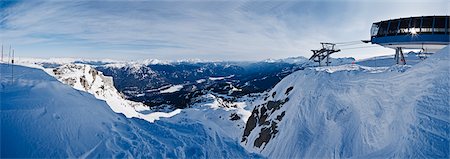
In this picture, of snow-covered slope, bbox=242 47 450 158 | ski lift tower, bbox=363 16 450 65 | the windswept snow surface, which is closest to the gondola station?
ski lift tower, bbox=363 16 450 65

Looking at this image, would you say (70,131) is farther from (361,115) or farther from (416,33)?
(416,33)

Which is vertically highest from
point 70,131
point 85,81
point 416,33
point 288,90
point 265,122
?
point 416,33

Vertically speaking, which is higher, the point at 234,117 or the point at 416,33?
the point at 416,33

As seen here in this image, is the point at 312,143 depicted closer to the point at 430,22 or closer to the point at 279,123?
the point at 279,123

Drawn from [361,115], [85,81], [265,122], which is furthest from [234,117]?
[361,115]

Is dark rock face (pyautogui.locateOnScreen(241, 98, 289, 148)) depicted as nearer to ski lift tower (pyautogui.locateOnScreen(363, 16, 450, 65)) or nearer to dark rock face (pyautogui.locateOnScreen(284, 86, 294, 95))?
dark rock face (pyautogui.locateOnScreen(284, 86, 294, 95))

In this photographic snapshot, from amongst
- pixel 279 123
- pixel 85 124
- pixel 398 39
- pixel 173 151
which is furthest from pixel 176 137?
pixel 398 39
